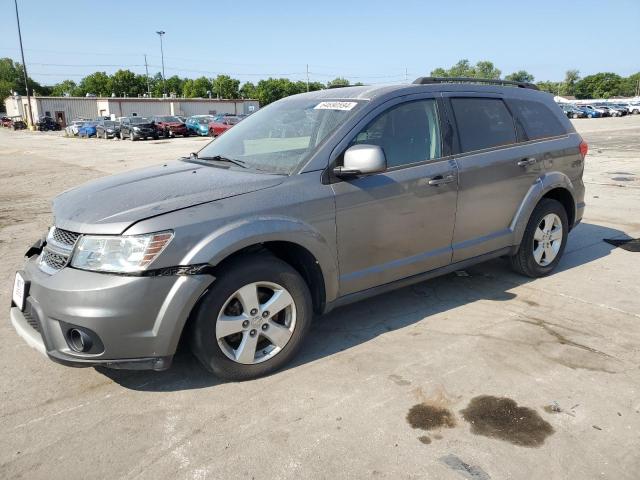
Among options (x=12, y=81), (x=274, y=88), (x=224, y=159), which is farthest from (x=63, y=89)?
(x=224, y=159)

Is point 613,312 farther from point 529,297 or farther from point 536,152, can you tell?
point 536,152

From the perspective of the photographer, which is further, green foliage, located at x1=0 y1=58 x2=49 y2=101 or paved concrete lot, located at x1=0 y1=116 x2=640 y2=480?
green foliage, located at x1=0 y1=58 x2=49 y2=101

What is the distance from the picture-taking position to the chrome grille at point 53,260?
2936 millimetres

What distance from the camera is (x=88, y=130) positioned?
140 ft

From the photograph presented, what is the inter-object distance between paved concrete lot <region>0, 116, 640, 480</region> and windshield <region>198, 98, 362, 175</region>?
132cm

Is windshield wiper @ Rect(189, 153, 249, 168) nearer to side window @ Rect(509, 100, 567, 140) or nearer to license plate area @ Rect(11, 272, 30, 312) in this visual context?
license plate area @ Rect(11, 272, 30, 312)

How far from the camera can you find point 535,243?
486 centimetres

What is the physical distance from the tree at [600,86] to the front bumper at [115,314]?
15983cm

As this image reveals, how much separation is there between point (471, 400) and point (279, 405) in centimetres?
108

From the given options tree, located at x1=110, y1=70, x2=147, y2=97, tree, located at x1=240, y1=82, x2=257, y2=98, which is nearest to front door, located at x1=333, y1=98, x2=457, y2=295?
tree, located at x1=240, y1=82, x2=257, y2=98

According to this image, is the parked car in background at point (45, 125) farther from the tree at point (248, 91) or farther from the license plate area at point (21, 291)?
the license plate area at point (21, 291)

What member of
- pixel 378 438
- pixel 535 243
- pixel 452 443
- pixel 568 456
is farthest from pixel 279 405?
pixel 535 243

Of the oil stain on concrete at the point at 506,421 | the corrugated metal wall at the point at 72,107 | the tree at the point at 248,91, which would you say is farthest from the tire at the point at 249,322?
the tree at the point at 248,91

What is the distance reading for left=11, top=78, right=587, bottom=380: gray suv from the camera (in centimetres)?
281
